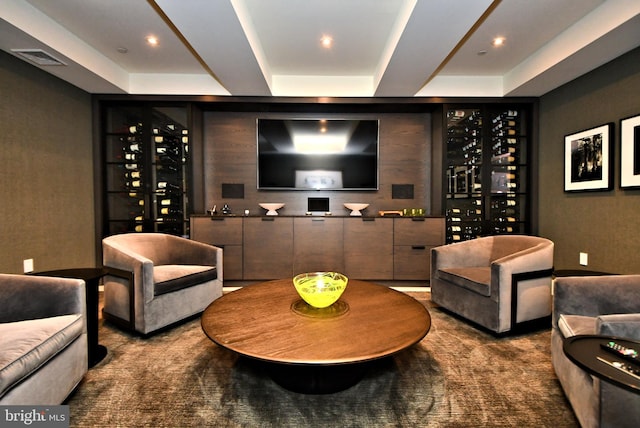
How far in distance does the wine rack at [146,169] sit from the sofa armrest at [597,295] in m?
4.07

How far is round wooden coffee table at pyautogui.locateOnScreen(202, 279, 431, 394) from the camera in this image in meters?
1.21

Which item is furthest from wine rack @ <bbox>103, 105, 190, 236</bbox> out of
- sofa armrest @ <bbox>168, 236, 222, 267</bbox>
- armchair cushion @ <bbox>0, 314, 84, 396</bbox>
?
armchair cushion @ <bbox>0, 314, 84, 396</bbox>

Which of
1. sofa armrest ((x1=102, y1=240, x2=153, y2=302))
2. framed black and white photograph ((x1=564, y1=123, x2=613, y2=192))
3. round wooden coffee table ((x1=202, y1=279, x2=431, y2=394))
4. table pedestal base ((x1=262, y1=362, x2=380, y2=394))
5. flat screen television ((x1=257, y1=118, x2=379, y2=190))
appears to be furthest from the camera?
flat screen television ((x1=257, y1=118, x2=379, y2=190))

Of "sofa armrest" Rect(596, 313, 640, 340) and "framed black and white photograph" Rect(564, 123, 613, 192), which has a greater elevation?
Answer: "framed black and white photograph" Rect(564, 123, 613, 192)

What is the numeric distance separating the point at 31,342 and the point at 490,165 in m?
4.67

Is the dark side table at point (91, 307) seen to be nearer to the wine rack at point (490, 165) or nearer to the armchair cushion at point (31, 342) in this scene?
the armchair cushion at point (31, 342)

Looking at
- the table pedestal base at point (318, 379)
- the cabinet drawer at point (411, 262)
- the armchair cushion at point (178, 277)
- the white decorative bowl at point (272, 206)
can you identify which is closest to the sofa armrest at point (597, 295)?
the table pedestal base at point (318, 379)

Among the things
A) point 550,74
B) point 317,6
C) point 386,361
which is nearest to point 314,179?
point 317,6

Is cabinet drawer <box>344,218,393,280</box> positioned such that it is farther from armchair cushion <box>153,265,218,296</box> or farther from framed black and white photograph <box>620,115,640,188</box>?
framed black and white photograph <box>620,115,640,188</box>

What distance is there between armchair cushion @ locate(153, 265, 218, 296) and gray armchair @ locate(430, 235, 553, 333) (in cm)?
223

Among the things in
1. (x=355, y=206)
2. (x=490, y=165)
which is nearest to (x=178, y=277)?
(x=355, y=206)

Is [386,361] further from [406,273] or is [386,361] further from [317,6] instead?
[317,6]

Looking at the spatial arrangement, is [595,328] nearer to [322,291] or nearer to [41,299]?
[322,291]

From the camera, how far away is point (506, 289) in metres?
2.15
